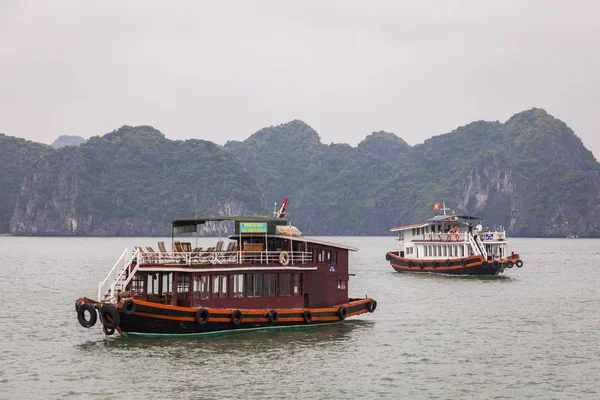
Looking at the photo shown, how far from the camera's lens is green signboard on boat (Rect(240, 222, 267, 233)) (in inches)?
1475

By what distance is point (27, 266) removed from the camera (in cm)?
9738

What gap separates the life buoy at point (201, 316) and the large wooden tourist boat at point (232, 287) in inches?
1.7

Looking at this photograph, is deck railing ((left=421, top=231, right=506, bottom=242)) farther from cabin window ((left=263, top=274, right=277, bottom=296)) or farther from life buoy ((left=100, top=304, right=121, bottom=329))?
life buoy ((left=100, top=304, right=121, bottom=329))

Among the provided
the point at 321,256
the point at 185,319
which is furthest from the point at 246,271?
the point at 321,256

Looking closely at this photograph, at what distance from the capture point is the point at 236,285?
118ft

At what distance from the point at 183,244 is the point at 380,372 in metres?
10.9

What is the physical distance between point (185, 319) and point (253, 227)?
229 inches

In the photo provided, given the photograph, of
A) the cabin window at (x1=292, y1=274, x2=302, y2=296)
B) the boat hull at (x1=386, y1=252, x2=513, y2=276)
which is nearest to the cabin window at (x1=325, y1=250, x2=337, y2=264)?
the cabin window at (x1=292, y1=274, x2=302, y2=296)

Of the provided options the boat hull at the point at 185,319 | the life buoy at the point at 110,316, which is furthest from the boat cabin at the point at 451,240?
the life buoy at the point at 110,316

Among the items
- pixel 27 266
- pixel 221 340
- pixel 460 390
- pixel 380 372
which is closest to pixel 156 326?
pixel 221 340

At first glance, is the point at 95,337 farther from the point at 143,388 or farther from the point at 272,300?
the point at 143,388

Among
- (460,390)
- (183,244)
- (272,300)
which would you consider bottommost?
(460,390)

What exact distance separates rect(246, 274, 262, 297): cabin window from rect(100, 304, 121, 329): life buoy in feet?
20.0

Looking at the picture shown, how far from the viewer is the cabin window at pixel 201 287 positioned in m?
34.8
